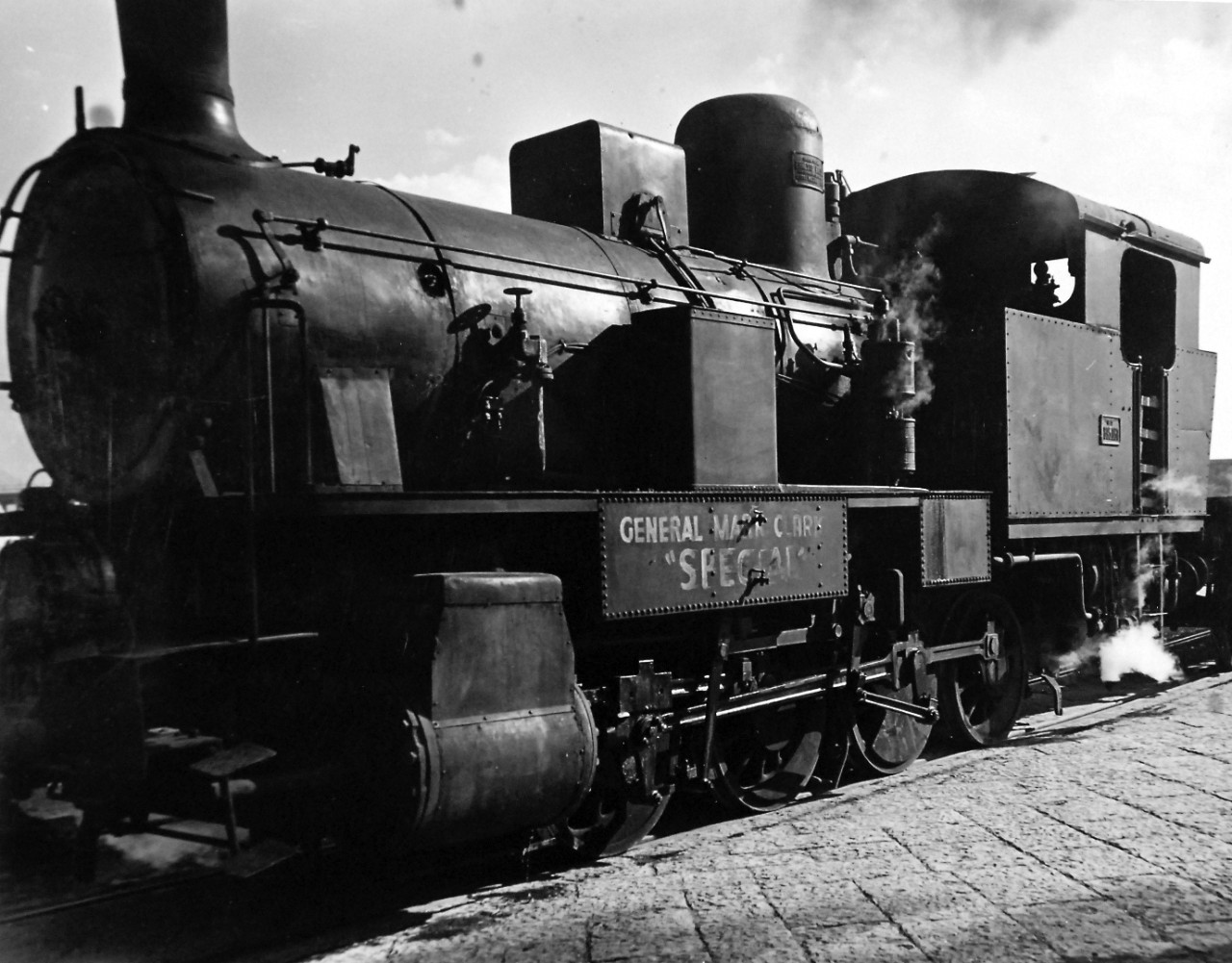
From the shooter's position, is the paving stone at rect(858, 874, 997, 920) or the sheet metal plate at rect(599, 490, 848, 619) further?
the sheet metal plate at rect(599, 490, 848, 619)

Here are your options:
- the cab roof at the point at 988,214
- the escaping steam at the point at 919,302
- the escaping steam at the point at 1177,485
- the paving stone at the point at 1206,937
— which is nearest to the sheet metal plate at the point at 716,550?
the escaping steam at the point at 919,302

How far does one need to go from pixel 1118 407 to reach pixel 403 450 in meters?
5.42

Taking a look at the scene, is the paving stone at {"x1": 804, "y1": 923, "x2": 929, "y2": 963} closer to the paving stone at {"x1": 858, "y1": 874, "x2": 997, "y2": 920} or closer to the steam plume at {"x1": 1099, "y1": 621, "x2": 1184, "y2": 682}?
the paving stone at {"x1": 858, "y1": 874, "x2": 997, "y2": 920}

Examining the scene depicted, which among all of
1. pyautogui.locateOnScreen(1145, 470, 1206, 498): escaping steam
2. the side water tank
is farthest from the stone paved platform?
the side water tank

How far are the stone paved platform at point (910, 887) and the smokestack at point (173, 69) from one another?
9.57 ft

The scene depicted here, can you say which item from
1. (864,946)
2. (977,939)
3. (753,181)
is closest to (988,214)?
(753,181)

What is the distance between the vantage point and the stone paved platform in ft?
11.8

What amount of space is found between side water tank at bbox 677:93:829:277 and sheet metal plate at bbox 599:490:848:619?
1.99 m

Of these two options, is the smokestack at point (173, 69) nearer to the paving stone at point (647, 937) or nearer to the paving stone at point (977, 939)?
the paving stone at point (647, 937)

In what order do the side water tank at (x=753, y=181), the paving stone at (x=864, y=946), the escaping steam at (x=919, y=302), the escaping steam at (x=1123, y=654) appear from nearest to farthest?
the paving stone at (x=864, y=946) < the side water tank at (x=753, y=181) < the escaping steam at (x=919, y=302) < the escaping steam at (x=1123, y=654)

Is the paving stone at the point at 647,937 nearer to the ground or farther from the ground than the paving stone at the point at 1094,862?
farther from the ground

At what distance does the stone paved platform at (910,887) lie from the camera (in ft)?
11.8

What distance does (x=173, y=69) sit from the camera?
4238 mm

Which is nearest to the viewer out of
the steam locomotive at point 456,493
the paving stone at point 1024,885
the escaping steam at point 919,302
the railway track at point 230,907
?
the steam locomotive at point 456,493
